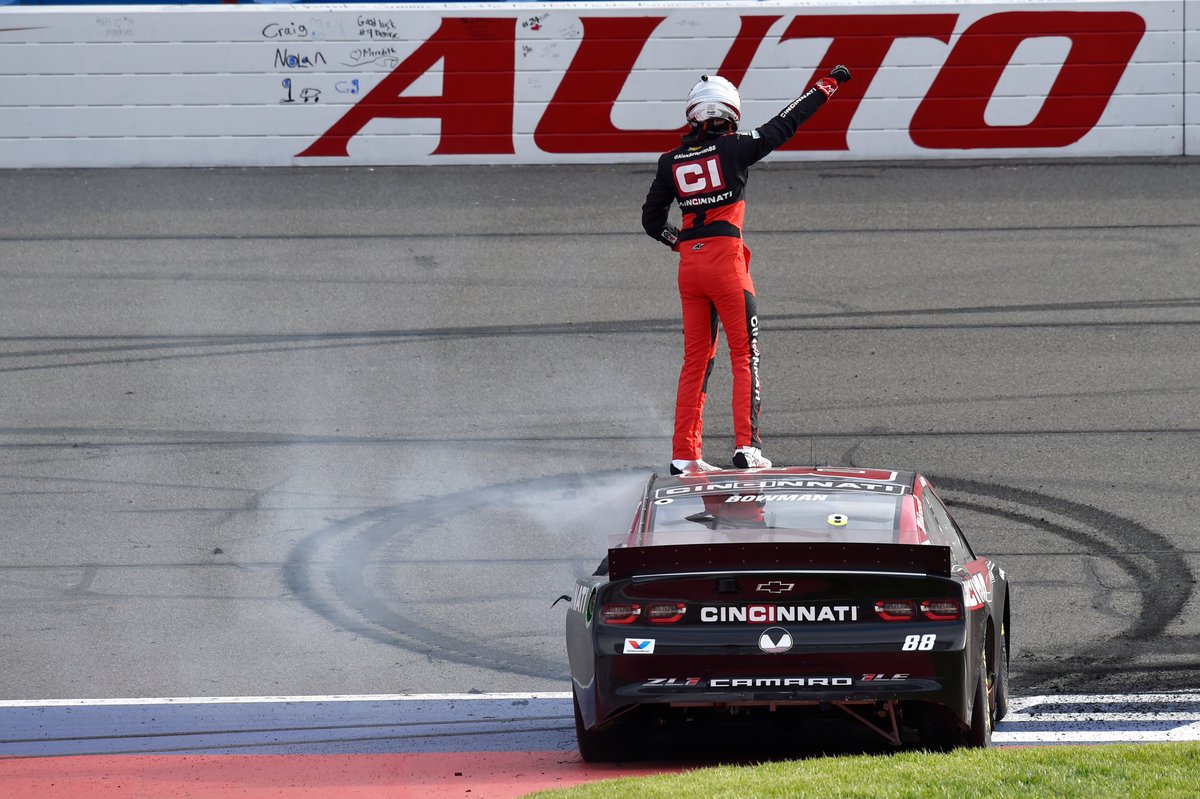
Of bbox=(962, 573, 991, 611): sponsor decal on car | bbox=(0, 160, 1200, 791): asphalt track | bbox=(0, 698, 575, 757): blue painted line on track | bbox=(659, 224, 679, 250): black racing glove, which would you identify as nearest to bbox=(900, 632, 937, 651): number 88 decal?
bbox=(962, 573, 991, 611): sponsor decal on car

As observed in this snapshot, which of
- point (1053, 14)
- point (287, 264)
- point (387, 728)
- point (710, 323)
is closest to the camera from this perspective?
point (387, 728)

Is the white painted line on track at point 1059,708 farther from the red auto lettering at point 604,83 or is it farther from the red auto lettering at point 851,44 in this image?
the red auto lettering at point 851,44

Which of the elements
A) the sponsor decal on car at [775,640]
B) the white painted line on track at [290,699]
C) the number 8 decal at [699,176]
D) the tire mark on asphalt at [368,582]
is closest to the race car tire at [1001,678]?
the sponsor decal on car at [775,640]

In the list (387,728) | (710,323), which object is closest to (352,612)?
(387,728)

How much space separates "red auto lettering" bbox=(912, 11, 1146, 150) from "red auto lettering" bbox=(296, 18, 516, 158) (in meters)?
4.02

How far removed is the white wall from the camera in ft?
54.5

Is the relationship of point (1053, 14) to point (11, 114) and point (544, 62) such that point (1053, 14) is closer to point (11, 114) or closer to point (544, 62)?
point (544, 62)

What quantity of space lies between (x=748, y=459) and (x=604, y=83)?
7985 millimetres

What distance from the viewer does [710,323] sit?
10000 mm

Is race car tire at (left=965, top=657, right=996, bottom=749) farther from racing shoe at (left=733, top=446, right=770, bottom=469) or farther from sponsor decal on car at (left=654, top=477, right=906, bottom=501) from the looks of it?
racing shoe at (left=733, top=446, right=770, bottom=469)

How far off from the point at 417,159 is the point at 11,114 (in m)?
3.92

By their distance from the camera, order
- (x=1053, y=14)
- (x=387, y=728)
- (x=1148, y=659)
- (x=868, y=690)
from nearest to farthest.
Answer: (x=868, y=690), (x=387, y=728), (x=1148, y=659), (x=1053, y=14)

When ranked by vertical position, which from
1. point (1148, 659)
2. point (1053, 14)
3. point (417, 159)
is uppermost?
point (1053, 14)

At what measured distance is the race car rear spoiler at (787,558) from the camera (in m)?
6.01
